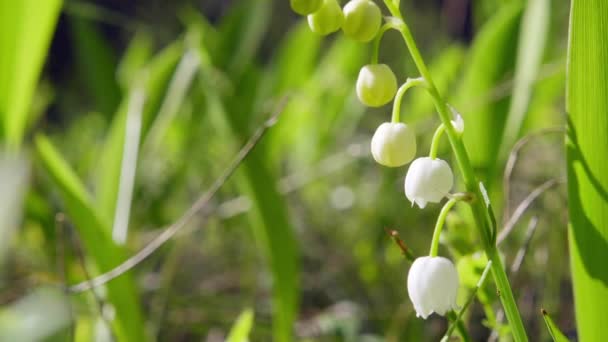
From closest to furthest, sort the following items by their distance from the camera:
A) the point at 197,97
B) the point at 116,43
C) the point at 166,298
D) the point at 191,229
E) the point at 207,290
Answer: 1. the point at 166,298
2. the point at 191,229
3. the point at 207,290
4. the point at 197,97
5. the point at 116,43

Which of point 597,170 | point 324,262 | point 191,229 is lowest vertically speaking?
point 324,262

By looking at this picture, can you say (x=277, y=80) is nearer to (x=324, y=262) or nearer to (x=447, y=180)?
(x=324, y=262)

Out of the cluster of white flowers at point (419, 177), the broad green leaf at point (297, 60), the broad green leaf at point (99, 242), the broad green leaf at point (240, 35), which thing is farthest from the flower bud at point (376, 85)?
the broad green leaf at point (297, 60)

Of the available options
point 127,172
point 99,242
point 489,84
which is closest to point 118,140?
point 127,172

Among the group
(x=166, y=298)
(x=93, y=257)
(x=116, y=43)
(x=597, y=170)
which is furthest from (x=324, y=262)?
(x=116, y=43)

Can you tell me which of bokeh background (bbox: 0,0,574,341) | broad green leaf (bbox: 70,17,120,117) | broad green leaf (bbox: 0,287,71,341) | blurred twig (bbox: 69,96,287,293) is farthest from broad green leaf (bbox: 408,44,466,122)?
broad green leaf (bbox: 0,287,71,341)

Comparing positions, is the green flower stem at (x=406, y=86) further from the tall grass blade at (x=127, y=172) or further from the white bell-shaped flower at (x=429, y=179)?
the tall grass blade at (x=127, y=172)
